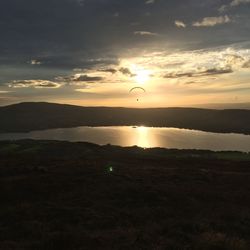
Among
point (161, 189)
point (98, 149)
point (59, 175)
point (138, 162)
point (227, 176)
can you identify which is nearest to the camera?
point (161, 189)

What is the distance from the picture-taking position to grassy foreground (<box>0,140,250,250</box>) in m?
16.6

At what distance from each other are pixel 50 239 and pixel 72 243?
105 cm

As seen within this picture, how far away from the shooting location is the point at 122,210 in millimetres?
24172

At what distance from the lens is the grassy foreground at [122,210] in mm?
16578

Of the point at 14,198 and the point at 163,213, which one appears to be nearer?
the point at 163,213

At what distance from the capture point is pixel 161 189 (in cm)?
3134

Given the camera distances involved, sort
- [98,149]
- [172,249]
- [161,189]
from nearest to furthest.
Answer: [172,249], [161,189], [98,149]

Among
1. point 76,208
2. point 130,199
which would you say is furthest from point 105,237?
point 130,199

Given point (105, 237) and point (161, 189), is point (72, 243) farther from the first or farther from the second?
point (161, 189)

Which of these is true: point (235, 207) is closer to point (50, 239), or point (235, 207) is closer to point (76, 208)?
point (76, 208)

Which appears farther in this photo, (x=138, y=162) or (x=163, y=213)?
(x=138, y=162)

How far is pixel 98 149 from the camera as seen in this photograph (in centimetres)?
8475

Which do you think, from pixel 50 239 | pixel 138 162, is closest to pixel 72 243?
pixel 50 239

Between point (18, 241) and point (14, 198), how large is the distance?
→ 11749 millimetres
